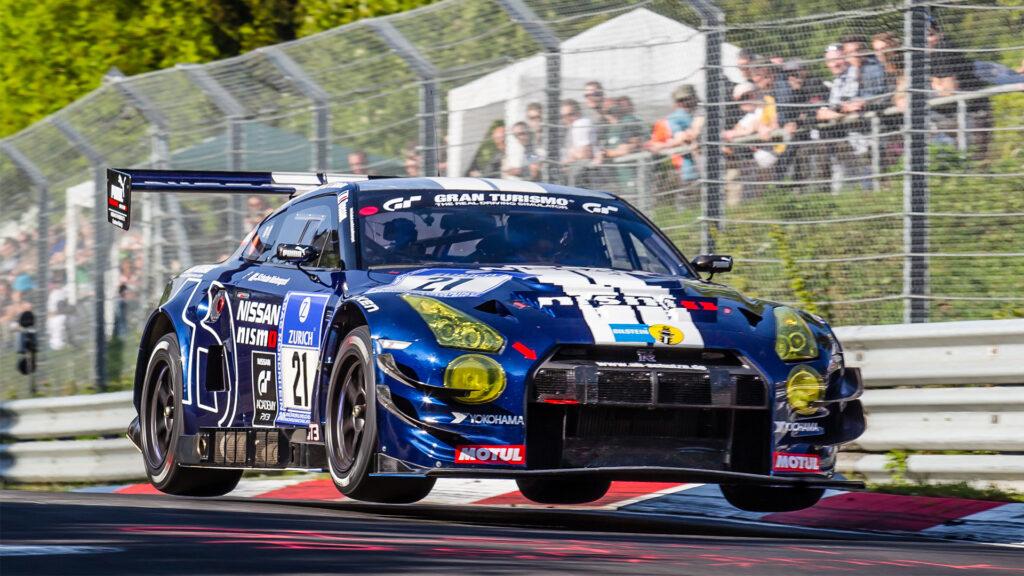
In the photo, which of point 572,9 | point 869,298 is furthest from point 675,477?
point 572,9

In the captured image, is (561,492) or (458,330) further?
(561,492)

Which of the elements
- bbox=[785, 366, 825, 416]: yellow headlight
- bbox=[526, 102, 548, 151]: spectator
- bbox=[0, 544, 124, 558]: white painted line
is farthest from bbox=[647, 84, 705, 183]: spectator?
bbox=[0, 544, 124, 558]: white painted line

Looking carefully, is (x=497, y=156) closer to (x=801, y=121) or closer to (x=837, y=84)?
(x=801, y=121)

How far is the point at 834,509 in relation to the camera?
903 cm

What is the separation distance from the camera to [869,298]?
10570 millimetres

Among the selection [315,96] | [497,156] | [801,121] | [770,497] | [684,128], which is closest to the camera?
[770,497]

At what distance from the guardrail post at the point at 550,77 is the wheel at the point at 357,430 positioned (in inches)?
176

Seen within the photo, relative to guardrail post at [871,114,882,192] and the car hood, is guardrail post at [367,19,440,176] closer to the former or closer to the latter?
guardrail post at [871,114,882,192]

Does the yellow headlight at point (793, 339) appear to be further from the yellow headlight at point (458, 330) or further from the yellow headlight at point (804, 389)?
the yellow headlight at point (458, 330)

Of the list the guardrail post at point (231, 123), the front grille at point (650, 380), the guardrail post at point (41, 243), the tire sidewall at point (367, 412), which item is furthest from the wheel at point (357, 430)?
the guardrail post at point (41, 243)

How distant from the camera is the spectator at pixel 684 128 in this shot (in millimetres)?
11531

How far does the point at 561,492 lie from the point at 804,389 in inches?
82.4

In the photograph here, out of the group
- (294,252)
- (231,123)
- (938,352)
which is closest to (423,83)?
(231,123)

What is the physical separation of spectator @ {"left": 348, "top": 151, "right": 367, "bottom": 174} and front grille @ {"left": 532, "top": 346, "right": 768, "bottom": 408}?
650 centimetres
